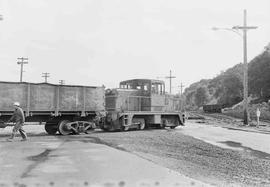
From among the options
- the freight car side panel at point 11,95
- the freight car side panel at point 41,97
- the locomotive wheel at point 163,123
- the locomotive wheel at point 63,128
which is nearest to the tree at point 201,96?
the locomotive wheel at point 163,123

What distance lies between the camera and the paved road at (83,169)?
707cm

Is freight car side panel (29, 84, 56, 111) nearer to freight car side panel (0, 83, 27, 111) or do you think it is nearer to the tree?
freight car side panel (0, 83, 27, 111)

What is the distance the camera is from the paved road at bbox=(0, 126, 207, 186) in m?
7.07

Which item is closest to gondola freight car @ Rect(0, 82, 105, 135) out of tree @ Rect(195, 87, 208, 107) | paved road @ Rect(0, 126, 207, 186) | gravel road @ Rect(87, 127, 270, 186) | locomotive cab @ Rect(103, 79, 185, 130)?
locomotive cab @ Rect(103, 79, 185, 130)

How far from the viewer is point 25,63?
226 feet

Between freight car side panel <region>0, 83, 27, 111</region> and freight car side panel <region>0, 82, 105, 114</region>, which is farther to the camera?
freight car side panel <region>0, 82, 105, 114</region>

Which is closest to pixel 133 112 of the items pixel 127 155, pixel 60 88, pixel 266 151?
pixel 60 88

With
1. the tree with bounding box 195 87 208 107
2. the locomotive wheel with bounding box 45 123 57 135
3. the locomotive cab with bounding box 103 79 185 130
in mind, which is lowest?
the locomotive wheel with bounding box 45 123 57 135

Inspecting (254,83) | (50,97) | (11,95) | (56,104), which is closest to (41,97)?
(50,97)

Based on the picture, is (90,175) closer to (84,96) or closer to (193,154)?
(193,154)

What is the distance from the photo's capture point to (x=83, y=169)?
823cm

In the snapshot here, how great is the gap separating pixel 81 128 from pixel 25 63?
175ft

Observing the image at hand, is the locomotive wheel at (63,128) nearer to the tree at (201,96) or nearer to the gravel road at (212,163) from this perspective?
the gravel road at (212,163)

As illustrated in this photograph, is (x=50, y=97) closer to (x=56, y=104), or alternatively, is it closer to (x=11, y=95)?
(x=56, y=104)
